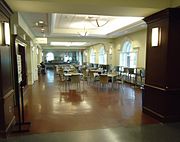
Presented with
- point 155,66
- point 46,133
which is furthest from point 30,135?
point 155,66

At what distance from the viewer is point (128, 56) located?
1034 centimetres

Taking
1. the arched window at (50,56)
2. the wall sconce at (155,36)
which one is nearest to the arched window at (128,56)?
the wall sconce at (155,36)

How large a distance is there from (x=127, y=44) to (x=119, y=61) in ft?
4.36

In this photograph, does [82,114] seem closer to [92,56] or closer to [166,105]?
[166,105]

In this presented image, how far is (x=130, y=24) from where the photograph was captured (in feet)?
24.1

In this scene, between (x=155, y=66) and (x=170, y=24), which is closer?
(x=170, y=24)

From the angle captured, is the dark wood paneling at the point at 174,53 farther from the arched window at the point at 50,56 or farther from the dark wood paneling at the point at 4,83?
the arched window at the point at 50,56

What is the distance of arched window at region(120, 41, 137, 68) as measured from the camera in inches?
381

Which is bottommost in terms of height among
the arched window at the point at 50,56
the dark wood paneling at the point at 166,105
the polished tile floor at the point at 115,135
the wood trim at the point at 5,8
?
the polished tile floor at the point at 115,135

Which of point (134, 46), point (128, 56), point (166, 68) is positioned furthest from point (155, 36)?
point (128, 56)

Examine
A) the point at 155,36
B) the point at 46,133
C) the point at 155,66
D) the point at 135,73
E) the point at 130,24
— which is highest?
the point at 130,24

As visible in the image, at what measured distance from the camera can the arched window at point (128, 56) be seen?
31.8 ft

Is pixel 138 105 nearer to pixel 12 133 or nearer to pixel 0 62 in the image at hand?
pixel 12 133

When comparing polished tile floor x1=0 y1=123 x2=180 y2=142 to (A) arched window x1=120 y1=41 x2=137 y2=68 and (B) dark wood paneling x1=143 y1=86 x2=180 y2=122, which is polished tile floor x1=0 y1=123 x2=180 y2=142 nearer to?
(B) dark wood paneling x1=143 y1=86 x2=180 y2=122
